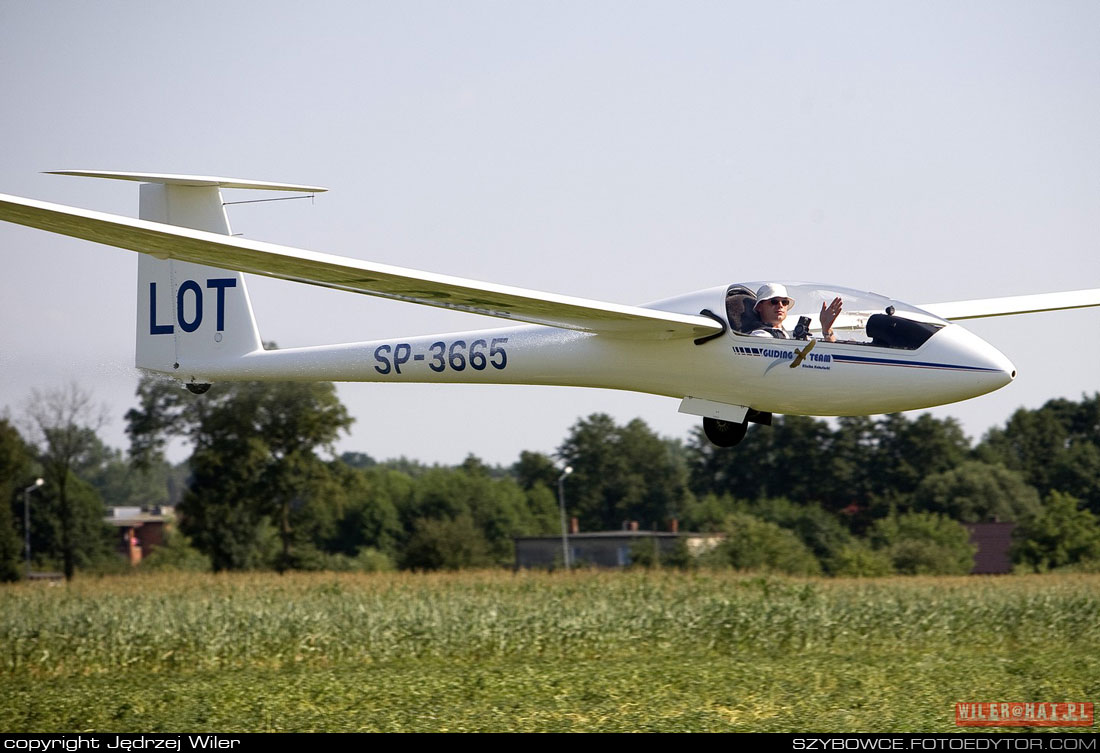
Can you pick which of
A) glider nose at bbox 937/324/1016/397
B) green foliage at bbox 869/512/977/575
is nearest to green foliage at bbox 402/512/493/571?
green foliage at bbox 869/512/977/575

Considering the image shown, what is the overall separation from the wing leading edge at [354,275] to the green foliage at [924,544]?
4408cm

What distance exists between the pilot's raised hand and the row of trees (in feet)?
64.7

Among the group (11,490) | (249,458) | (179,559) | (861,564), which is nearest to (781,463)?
(861,564)

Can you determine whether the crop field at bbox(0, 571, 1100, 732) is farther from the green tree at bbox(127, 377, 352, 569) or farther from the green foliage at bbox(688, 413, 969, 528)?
the green foliage at bbox(688, 413, 969, 528)

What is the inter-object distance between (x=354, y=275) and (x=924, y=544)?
158 ft

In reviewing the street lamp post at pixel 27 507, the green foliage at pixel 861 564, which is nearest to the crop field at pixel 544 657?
the street lamp post at pixel 27 507

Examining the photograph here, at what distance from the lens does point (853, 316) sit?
9.41m

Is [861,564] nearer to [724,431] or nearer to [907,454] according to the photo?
[907,454]

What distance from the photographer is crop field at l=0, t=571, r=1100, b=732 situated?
15.9 metres

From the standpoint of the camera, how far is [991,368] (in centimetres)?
906

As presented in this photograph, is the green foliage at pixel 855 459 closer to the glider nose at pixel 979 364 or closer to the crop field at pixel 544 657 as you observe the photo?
the crop field at pixel 544 657

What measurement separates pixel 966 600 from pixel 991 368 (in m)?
20.1
